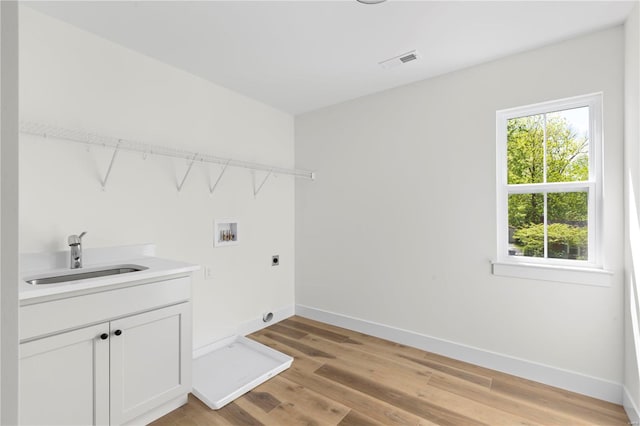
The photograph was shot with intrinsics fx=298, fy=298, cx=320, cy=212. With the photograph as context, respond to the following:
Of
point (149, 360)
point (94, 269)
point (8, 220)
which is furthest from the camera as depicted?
point (94, 269)

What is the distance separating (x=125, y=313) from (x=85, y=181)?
975mm

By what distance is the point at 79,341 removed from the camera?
1.48 m

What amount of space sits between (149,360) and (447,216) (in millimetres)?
2467

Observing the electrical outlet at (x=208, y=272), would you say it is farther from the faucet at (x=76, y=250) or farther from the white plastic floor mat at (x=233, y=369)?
the faucet at (x=76, y=250)

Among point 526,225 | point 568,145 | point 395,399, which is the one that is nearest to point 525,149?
point 568,145

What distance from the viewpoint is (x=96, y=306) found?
1.54m

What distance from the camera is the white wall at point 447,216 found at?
2.04 metres

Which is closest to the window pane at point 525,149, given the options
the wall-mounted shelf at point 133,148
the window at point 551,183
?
the window at point 551,183

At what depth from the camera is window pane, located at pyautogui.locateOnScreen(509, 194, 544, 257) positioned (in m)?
2.35

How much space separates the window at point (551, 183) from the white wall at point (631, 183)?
7.8 inches

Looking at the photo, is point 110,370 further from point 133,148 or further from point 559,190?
point 559,190

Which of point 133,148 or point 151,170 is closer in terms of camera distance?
point 133,148

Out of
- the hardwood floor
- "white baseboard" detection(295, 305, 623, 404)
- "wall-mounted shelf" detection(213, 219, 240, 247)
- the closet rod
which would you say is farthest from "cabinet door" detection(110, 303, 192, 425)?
"white baseboard" detection(295, 305, 623, 404)

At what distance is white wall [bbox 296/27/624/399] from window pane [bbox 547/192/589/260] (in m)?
0.16
